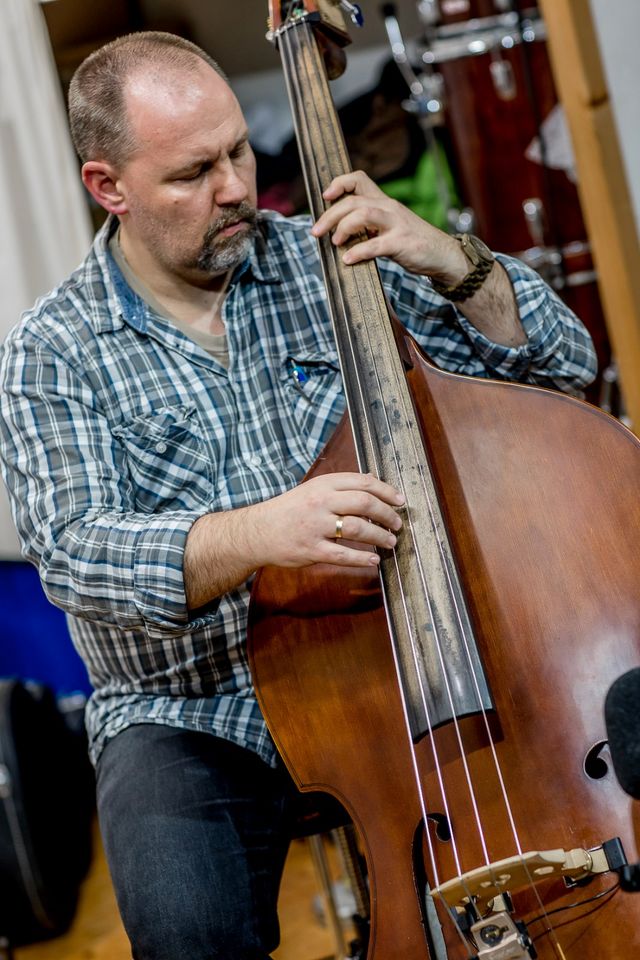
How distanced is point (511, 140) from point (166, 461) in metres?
1.95

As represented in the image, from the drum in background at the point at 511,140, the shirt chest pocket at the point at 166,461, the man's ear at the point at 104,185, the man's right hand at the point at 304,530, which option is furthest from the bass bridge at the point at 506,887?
the drum in background at the point at 511,140

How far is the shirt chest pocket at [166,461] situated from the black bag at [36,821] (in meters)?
1.10

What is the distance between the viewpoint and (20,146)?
7.96ft

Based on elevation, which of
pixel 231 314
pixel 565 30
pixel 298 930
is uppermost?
pixel 565 30

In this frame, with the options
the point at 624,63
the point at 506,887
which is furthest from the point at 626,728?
the point at 624,63

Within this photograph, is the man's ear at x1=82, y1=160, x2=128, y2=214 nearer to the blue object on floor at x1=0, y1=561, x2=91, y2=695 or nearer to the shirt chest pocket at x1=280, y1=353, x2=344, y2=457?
the shirt chest pocket at x1=280, y1=353, x2=344, y2=457

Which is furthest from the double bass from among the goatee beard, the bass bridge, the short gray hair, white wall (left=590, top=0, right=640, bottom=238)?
white wall (left=590, top=0, right=640, bottom=238)

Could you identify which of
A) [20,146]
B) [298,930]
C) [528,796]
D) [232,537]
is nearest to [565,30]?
[20,146]

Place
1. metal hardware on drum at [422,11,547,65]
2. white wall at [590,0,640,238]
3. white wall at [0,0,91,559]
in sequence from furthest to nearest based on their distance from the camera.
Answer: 1. metal hardware on drum at [422,11,547,65]
2. white wall at [0,0,91,559]
3. white wall at [590,0,640,238]

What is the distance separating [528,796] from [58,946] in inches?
63.9

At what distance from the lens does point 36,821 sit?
2.17m

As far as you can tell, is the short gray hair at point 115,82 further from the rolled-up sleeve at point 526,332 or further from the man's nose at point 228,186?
the rolled-up sleeve at point 526,332

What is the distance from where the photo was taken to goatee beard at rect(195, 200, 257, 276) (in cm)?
133

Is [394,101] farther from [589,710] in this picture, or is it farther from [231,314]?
[589,710]
